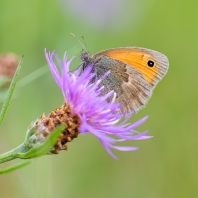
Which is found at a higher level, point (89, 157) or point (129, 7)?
point (129, 7)

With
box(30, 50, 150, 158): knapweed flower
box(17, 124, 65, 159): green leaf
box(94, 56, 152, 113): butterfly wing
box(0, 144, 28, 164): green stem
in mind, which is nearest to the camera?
box(17, 124, 65, 159): green leaf

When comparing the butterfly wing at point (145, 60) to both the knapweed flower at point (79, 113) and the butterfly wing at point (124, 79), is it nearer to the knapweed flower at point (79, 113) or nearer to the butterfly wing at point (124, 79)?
the butterfly wing at point (124, 79)

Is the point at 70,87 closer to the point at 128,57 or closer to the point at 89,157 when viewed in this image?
the point at 128,57

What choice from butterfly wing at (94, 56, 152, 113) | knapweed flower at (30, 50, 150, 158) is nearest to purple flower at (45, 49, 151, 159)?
knapweed flower at (30, 50, 150, 158)

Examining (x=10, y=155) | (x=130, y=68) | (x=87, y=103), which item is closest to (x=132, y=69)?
(x=130, y=68)

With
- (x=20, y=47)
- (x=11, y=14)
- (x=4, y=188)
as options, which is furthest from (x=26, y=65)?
(x=4, y=188)

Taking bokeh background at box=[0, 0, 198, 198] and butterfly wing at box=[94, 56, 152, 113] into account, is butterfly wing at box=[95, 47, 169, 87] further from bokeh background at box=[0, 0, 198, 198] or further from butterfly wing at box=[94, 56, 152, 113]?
bokeh background at box=[0, 0, 198, 198]

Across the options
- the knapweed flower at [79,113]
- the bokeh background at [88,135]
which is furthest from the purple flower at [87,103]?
the bokeh background at [88,135]
